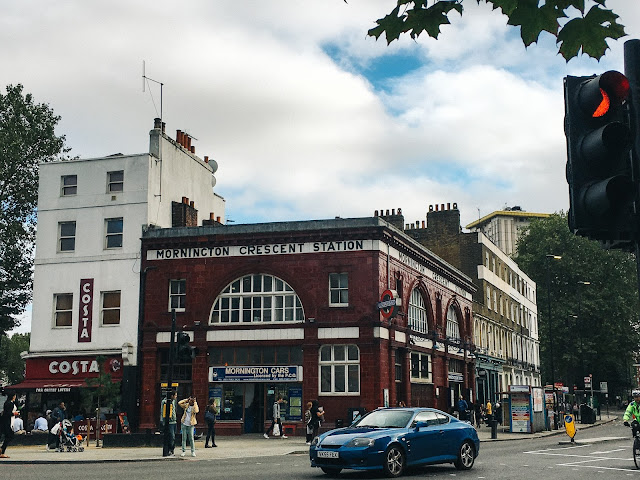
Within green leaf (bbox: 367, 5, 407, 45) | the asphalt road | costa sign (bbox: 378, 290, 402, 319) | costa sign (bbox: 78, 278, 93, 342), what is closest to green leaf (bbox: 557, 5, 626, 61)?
green leaf (bbox: 367, 5, 407, 45)

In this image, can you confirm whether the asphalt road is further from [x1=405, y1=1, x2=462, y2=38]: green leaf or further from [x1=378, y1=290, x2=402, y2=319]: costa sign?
[x1=405, y1=1, x2=462, y2=38]: green leaf

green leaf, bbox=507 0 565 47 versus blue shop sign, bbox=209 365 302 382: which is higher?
green leaf, bbox=507 0 565 47

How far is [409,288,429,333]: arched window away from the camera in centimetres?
4125

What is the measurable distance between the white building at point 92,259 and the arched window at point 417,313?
12267 mm

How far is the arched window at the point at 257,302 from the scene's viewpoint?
37125 millimetres

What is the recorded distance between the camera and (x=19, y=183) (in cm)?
4853

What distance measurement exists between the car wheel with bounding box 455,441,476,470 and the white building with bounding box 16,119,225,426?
22.8 m

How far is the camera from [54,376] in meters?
39.1

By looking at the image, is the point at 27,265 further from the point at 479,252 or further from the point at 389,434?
the point at 389,434

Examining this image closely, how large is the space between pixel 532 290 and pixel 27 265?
158 feet

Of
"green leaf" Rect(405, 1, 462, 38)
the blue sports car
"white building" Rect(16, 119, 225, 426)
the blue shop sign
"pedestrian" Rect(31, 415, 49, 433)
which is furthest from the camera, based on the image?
"white building" Rect(16, 119, 225, 426)

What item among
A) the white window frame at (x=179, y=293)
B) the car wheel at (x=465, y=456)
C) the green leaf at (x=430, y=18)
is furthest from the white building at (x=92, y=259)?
the green leaf at (x=430, y=18)

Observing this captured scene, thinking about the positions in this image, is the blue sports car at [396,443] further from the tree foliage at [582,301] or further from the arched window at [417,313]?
the tree foliage at [582,301]

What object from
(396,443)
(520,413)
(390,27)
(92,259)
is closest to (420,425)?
(396,443)
